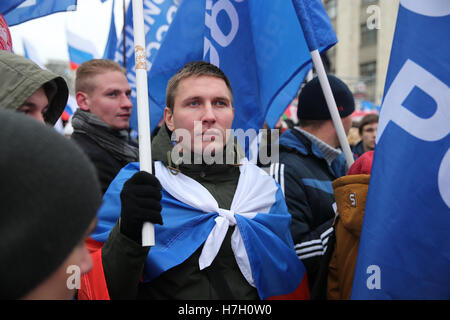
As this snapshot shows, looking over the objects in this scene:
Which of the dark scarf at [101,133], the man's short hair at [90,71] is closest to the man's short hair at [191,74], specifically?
the dark scarf at [101,133]

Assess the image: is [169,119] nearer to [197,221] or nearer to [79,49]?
[197,221]

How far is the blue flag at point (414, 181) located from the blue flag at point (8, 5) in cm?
207

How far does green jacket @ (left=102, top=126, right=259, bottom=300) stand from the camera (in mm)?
1375

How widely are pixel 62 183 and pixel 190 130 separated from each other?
3.25 feet

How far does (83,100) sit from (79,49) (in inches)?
173

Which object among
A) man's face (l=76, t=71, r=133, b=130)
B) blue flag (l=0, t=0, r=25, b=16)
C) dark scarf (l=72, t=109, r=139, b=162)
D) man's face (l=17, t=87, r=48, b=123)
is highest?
blue flag (l=0, t=0, r=25, b=16)

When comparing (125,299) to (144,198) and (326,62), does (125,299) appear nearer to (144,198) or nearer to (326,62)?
(144,198)

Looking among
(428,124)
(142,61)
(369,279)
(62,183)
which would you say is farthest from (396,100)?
(62,183)

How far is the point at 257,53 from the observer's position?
2.45 meters

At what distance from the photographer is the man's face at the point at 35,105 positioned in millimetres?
1315

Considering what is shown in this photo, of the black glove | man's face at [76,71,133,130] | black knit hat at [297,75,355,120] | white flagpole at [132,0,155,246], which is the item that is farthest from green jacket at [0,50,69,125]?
black knit hat at [297,75,355,120]

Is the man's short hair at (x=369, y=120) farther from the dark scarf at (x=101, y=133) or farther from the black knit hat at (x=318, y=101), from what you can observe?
the dark scarf at (x=101, y=133)

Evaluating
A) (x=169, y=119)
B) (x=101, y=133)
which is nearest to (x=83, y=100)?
(x=101, y=133)

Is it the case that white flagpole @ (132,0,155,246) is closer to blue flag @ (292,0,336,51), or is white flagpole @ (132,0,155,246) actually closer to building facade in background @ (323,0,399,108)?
blue flag @ (292,0,336,51)
